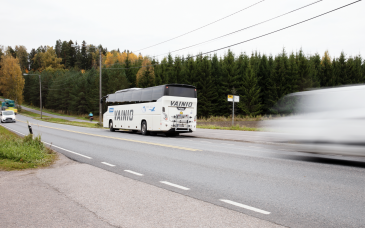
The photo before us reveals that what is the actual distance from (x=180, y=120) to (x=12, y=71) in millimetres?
→ 81477

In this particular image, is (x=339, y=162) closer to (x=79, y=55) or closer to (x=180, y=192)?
(x=180, y=192)

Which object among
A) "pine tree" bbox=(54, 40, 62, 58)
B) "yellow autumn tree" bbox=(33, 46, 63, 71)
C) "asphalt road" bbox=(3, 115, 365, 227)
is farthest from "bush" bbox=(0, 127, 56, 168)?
"pine tree" bbox=(54, 40, 62, 58)

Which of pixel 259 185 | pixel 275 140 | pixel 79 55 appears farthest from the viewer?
pixel 79 55

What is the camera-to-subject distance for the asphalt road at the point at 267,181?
4.30 metres

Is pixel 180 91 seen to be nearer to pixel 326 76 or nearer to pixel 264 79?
pixel 264 79

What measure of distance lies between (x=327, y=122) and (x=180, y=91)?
1323cm

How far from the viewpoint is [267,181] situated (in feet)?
20.8

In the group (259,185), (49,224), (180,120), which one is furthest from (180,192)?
(180,120)

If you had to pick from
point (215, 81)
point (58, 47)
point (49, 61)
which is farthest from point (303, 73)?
point (58, 47)

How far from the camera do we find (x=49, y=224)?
12.9 feet

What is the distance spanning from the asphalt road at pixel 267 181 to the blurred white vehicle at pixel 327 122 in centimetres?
59

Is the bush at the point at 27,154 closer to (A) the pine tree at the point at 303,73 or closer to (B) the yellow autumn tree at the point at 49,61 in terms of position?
(A) the pine tree at the point at 303,73

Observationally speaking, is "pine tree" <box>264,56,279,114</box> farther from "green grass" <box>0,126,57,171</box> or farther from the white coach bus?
"green grass" <box>0,126,57,171</box>

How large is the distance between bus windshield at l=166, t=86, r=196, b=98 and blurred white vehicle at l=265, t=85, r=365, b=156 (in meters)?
11.4
